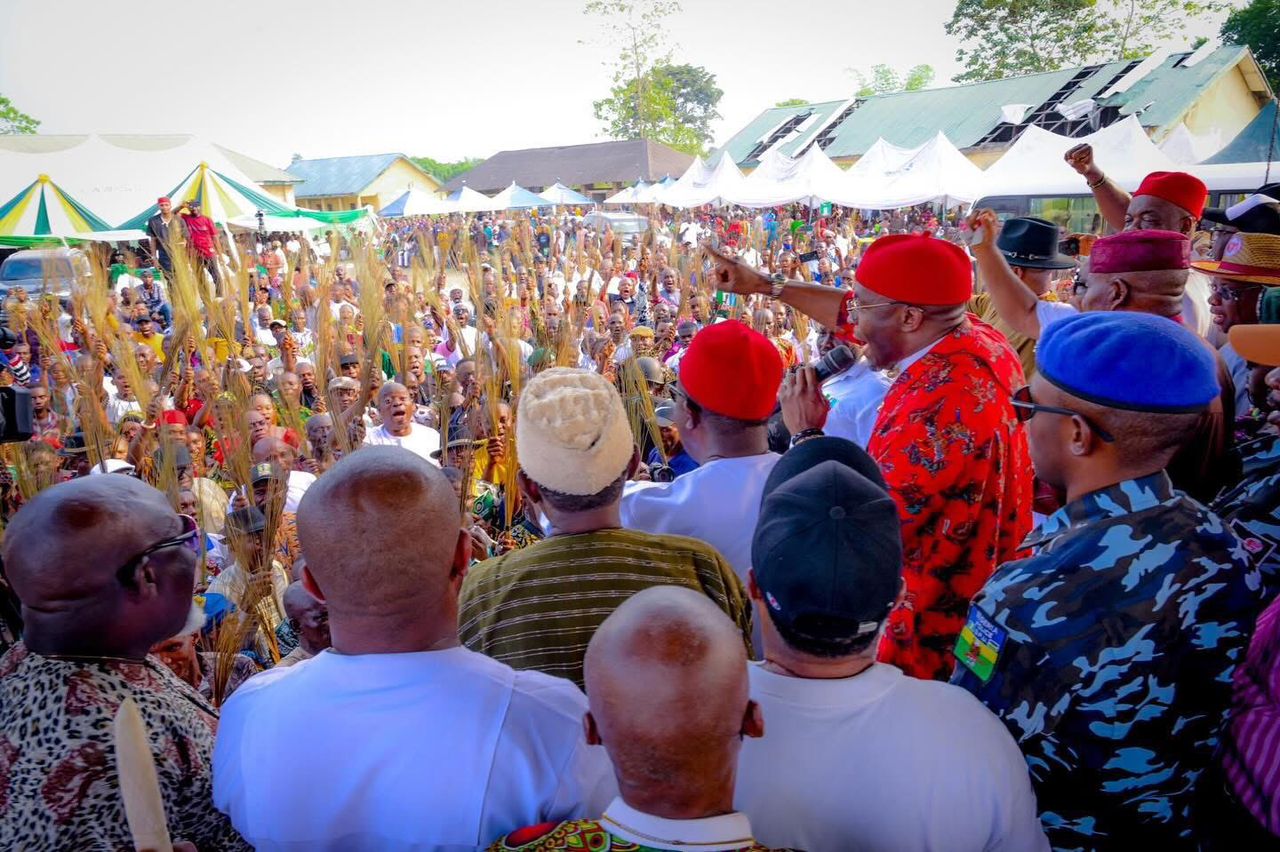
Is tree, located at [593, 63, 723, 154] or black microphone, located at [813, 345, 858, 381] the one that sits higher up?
tree, located at [593, 63, 723, 154]

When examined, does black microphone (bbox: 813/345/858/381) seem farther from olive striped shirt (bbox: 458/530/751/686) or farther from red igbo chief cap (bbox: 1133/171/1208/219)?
red igbo chief cap (bbox: 1133/171/1208/219)

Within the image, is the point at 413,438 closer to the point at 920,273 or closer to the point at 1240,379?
the point at 920,273

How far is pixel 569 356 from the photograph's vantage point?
472 centimetres

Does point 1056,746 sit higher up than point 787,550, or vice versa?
point 787,550

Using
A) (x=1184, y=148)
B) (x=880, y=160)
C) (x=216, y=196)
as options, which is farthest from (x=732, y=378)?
(x=880, y=160)

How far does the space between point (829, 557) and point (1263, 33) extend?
34.7 meters

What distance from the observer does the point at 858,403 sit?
8.30 feet

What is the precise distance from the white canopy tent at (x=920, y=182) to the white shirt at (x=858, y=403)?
12334mm

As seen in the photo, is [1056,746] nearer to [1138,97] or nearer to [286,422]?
[286,422]

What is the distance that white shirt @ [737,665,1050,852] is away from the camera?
1068 millimetres

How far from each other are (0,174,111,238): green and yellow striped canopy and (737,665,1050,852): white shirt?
45.5 feet

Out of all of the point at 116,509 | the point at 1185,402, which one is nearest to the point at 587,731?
the point at 116,509

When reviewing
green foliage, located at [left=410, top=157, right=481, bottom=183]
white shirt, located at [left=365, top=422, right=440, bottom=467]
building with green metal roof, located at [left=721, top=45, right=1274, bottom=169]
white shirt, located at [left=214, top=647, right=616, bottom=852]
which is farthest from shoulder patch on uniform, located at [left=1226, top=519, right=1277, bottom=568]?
green foliage, located at [left=410, top=157, right=481, bottom=183]

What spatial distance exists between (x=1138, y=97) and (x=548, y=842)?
26.6 metres
